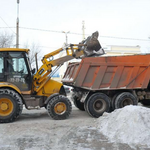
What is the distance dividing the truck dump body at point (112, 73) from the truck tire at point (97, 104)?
14.1 inches

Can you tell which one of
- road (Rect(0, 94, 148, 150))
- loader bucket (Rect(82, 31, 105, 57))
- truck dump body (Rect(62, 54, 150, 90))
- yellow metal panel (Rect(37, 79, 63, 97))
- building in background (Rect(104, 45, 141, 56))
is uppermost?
building in background (Rect(104, 45, 141, 56))

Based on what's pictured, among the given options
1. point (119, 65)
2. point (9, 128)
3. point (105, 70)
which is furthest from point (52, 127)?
point (119, 65)

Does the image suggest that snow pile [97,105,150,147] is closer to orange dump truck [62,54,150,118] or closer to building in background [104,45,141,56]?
orange dump truck [62,54,150,118]

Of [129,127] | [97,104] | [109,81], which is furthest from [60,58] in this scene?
[129,127]

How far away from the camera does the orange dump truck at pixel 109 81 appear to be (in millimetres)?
8195

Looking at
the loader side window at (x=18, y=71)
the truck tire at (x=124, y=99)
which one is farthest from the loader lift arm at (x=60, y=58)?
the truck tire at (x=124, y=99)

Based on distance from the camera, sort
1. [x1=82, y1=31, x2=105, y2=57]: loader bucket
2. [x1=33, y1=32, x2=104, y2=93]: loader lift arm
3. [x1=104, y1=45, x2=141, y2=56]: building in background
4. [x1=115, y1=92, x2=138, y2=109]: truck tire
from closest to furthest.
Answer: [x1=33, y1=32, x2=104, y2=93]: loader lift arm → [x1=115, y1=92, x2=138, y2=109]: truck tire → [x1=82, y1=31, x2=105, y2=57]: loader bucket → [x1=104, y1=45, x2=141, y2=56]: building in background

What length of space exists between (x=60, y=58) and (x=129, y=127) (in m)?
4.01

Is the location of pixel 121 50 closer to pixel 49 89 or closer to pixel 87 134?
pixel 49 89

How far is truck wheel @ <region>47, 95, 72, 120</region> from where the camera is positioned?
25.0 ft

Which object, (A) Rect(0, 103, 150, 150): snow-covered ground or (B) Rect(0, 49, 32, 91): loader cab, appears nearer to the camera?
(A) Rect(0, 103, 150, 150): snow-covered ground

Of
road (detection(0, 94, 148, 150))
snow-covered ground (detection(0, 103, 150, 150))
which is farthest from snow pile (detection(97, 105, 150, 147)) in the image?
road (detection(0, 94, 148, 150))

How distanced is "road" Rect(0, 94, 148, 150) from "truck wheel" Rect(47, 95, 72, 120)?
0.80m

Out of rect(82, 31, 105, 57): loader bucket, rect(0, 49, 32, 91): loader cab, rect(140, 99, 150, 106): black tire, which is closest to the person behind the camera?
rect(0, 49, 32, 91): loader cab
